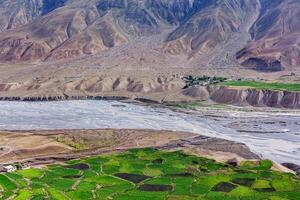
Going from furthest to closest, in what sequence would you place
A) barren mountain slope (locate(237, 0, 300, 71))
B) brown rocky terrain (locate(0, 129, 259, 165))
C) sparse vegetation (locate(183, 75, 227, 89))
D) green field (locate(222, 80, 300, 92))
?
barren mountain slope (locate(237, 0, 300, 71)) < sparse vegetation (locate(183, 75, 227, 89)) < green field (locate(222, 80, 300, 92)) < brown rocky terrain (locate(0, 129, 259, 165))

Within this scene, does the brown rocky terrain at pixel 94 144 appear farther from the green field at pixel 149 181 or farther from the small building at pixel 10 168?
the green field at pixel 149 181

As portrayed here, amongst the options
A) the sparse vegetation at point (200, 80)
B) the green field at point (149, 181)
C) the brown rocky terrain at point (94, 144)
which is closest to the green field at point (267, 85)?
the sparse vegetation at point (200, 80)

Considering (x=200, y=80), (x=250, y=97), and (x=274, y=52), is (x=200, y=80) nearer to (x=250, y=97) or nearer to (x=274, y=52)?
(x=250, y=97)

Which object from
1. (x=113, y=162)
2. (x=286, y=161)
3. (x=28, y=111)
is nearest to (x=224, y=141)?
(x=286, y=161)

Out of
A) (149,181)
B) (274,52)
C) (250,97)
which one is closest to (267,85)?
(250,97)

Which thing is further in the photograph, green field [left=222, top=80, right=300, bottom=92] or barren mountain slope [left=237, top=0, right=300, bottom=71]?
barren mountain slope [left=237, top=0, right=300, bottom=71]

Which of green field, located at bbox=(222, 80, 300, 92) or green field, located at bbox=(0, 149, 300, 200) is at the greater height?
green field, located at bbox=(222, 80, 300, 92)

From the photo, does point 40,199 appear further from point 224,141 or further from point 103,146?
point 224,141

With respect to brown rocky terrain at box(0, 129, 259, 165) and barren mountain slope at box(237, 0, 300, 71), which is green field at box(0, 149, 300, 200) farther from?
barren mountain slope at box(237, 0, 300, 71)

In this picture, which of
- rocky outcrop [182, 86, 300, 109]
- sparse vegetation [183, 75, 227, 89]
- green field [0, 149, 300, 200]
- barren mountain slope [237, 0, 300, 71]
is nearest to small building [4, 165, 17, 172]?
green field [0, 149, 300, 200]
